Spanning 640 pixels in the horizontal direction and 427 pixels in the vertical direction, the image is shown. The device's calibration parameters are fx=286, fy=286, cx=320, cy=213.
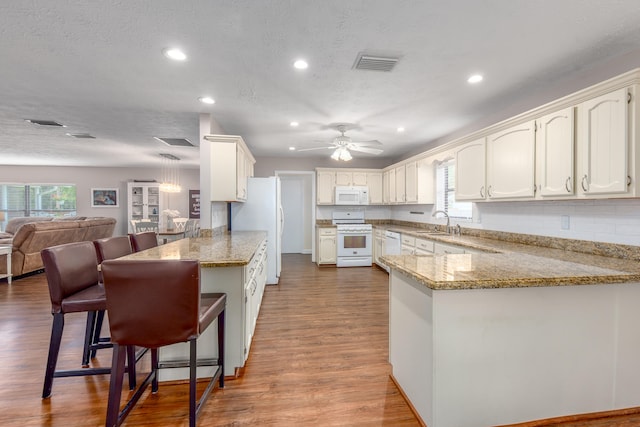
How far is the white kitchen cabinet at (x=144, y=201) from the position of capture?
318 inches

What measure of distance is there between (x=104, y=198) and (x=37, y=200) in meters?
1.79

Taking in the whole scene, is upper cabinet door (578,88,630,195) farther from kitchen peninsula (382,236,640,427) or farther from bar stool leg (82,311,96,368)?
bar stool leg (82,311,96,368)

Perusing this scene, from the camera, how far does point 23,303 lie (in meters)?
3.67

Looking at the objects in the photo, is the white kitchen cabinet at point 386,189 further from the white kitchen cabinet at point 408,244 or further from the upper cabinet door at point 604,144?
the upper cabinet door at point 604,144

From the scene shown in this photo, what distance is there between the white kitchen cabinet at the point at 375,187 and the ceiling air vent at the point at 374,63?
3.96 metres

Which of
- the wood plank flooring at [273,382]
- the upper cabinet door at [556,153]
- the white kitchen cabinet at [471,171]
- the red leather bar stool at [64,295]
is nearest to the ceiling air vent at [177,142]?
the wood plank flooring at [273,382]

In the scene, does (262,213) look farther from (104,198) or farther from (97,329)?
(104,198)

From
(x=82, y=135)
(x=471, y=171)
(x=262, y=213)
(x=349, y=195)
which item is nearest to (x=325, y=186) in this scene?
(x=349, y=195)

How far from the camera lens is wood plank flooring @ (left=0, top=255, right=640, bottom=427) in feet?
5.54

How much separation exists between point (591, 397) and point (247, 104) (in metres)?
3.68

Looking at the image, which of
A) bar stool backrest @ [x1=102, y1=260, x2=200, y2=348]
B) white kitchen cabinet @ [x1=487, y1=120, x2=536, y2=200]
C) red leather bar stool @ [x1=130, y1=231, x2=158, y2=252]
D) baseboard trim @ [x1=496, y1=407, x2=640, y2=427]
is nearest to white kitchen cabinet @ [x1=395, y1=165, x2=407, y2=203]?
white kitchen cabinet @ [x1=487, y1=120, x2=536, y2=200]

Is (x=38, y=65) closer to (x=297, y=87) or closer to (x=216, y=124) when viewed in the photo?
(x=216, y=124)

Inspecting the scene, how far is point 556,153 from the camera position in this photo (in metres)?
2.39

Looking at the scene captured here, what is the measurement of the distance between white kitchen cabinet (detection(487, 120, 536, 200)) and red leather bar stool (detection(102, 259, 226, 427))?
2.90 metres
